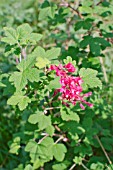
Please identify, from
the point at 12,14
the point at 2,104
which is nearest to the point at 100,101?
the point at 2,104

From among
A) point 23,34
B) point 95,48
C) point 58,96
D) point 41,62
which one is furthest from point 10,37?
point 95,48

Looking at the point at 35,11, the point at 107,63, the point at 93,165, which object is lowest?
the point at 93,165

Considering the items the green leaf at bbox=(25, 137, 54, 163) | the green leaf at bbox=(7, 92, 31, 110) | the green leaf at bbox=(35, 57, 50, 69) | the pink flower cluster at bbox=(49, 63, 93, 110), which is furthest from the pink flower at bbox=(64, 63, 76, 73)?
the green leaf at bbox=(25, 137, 54, 163)

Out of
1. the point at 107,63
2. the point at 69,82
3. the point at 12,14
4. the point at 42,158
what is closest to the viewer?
the point at 69,82

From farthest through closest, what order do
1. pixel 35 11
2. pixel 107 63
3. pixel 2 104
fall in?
pixel 35 11 < pixel 107 63 < pixel 2 104

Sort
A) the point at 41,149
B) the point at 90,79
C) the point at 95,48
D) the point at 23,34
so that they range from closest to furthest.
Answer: the point at 90,79, the point at 23,34, the point at 41,149, the point at 95,48

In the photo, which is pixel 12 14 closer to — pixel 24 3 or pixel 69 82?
pixel 24 3

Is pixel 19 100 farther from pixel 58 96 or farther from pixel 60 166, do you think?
pixel 60 166

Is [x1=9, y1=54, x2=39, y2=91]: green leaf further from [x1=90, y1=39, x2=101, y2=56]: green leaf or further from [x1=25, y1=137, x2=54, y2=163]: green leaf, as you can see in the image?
[x1=90, y1=39, x2=101, y2=56]: green leaf
